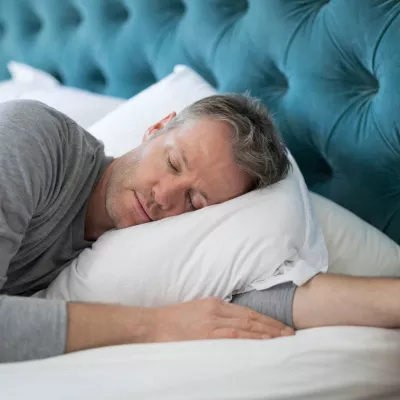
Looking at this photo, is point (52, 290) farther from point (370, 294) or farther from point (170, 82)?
point (170, 82)

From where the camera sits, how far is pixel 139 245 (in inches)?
36.8

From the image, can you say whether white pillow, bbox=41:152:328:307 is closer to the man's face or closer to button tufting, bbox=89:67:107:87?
the man's face

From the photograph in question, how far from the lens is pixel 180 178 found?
1.01 m

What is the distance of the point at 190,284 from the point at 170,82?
2.25 ft

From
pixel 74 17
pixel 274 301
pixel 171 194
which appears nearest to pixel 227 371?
pixel 274 301

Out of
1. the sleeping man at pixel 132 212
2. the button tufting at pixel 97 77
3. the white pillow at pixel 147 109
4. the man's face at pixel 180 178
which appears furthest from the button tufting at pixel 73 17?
the man's face at pixel 180 178

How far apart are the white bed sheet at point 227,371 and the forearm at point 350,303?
0.09 feet

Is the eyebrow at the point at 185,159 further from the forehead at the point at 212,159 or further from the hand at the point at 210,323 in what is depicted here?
the hand at the point at 210,323

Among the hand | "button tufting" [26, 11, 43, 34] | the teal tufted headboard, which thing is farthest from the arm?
"button tufting" [26, 11, 43, 34]

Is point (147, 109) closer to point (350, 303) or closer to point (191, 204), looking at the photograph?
point (191, 204)

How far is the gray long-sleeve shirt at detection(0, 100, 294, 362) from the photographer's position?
743mm

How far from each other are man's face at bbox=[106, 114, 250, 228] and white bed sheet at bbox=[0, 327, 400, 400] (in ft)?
1.05

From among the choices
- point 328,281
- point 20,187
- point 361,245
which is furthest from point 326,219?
point 20,187

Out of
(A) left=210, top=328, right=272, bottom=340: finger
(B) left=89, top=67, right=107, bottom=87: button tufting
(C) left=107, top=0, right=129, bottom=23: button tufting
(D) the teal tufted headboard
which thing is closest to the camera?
(A) left=210, top=328, right=272, bottom=340: finger
